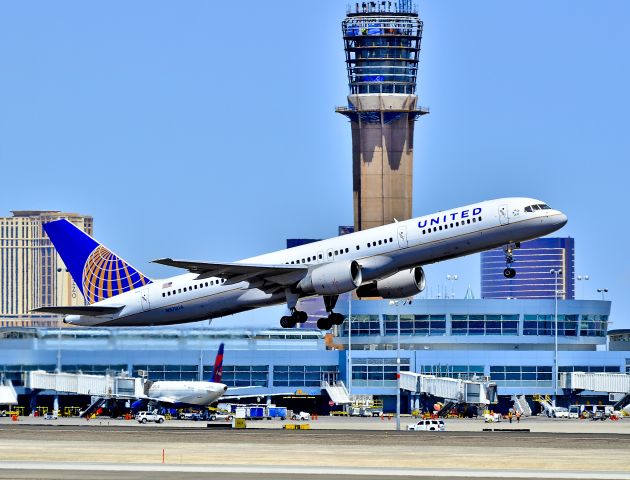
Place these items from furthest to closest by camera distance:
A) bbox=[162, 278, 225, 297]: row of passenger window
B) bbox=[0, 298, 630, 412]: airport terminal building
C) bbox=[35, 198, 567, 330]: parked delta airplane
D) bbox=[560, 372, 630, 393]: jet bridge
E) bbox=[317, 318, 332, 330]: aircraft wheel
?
bbox=[0, 298, 630, 412]: airport terminal building, bbox=[560, 372, 630, 393]: jet bridge, bbox=[162, 278, 225, 297]: row of passenger window, bbox=[317, 318, 332, 330]: aircraft wheel, bbox=[35, 198, 567, 330]: parked delta airplane

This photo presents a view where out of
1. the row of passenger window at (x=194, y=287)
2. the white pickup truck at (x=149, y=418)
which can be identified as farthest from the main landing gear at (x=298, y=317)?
the white pickup truck at (x=149, y=418)

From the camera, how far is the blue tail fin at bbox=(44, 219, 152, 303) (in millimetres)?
103812

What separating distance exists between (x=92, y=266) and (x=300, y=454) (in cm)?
3049

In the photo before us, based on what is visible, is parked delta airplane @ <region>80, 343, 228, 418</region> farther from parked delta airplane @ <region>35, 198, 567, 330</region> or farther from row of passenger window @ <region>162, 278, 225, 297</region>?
row of passenger window @ <region>162, 278, 225, 297</region>

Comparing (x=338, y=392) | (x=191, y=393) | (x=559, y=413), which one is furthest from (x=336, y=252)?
(x=338, y=392)

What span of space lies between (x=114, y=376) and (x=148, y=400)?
17.0 meters

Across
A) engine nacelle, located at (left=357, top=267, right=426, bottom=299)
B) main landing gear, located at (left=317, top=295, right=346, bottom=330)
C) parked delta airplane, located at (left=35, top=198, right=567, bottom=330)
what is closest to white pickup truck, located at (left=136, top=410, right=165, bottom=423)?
parked delta airplane, located at (left=35, top=198, right=567, bottom=330)

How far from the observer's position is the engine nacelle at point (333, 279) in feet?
298

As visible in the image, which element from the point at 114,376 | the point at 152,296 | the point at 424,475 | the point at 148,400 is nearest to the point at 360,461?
the point at 424,475

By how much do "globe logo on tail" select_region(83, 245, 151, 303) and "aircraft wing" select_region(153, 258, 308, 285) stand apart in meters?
9.57

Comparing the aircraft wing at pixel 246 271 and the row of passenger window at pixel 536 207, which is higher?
the row of passenger window at pixel 536 207

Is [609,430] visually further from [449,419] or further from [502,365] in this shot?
[502,365]

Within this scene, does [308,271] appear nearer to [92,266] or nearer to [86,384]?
[92,266]

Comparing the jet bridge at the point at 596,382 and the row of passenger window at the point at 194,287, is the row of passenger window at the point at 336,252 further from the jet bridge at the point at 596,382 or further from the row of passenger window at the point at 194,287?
the jet bridge at the point at 596,382
